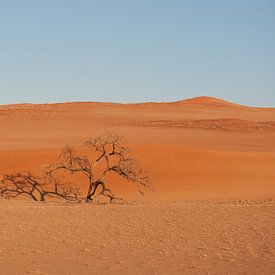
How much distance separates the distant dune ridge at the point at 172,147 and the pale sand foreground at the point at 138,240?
21.5ft

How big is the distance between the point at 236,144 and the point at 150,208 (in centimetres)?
2318

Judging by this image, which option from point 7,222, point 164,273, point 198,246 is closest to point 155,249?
point 198,246

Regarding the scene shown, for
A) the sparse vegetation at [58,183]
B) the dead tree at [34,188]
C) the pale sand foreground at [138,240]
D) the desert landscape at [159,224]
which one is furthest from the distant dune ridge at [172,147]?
the pale sand foreground at [138,240]

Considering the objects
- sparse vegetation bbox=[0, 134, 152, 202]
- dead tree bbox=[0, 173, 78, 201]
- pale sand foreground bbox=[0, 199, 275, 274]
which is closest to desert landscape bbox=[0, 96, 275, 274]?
pale sand foreground bbox=[0, 199, 275, 274]

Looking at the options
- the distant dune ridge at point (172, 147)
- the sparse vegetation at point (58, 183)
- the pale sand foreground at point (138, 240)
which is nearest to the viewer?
the pale sand foreground at point (138, 240)

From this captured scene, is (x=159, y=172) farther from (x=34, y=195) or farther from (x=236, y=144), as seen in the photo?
(x=236, y=144)

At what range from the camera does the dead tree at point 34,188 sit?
706 inches

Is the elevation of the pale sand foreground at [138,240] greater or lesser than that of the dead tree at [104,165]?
lesser

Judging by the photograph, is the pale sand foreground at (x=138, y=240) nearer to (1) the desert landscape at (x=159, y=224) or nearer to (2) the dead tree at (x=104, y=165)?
(1) the desert landscape at (x=159, y=224)

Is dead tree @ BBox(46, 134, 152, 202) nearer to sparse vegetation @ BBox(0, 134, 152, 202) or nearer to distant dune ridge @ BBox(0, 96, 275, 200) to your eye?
sparse vegetation @ BBox(0, 134, 152, 202)

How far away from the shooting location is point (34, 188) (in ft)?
61.5

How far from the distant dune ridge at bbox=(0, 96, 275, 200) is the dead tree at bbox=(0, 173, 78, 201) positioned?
5.27 feet

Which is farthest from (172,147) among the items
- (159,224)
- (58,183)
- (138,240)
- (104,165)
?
(138,240)

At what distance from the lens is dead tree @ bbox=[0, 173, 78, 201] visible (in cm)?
1792
